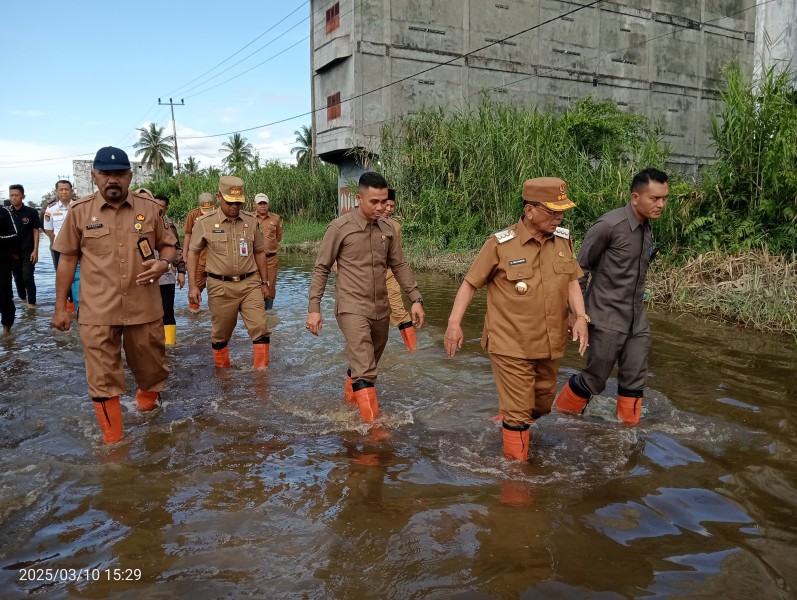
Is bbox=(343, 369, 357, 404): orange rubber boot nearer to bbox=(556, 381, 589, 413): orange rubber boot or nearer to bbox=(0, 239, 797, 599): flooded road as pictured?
bbox=(0, 239, 797, 599): flooded road

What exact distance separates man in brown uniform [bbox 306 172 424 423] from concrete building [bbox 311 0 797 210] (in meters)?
18.6

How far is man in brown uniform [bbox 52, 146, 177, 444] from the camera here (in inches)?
187

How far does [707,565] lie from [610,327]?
84.7 inches

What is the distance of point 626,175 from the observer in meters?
12.7

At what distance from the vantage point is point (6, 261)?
9.27m

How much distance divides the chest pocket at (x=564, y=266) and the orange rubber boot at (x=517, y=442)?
42.0 inches

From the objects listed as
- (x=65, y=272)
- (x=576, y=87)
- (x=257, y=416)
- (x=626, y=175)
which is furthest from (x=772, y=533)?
(x=576, y=87)

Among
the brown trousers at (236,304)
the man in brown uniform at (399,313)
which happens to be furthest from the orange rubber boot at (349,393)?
the man in brown uniform at (399,313)

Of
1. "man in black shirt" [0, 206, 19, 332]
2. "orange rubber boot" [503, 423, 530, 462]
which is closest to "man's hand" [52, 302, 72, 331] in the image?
"orange rubber boot" [503, 423, 530, 462]

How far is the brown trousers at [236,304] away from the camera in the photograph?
700 cm

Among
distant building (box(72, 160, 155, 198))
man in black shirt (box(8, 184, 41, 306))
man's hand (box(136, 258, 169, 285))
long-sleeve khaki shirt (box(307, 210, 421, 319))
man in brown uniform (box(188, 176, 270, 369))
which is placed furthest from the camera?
distant building (box(72, 160, 155, 198))

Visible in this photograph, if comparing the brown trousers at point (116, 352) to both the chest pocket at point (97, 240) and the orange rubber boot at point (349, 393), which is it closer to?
the chest pocket at point (97, 240)

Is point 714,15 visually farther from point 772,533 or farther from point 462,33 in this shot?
point 772,533

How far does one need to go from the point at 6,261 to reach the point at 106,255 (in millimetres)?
5608
